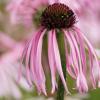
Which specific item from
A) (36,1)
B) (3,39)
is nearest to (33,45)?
(36,1)

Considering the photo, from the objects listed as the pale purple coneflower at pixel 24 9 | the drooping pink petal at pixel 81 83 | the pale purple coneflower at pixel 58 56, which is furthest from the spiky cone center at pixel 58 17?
the pale purple coneflower at pixel 24 9

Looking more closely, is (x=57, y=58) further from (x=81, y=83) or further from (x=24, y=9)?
(x=24, y=9)

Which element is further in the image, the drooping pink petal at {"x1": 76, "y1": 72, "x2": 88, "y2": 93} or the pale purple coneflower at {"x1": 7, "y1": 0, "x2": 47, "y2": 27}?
→ the pale purple coneflower at {"x1": 7, "y1": 0, "x2": 47, "y2": 27}

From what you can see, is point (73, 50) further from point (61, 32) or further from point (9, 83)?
point (9, 83)

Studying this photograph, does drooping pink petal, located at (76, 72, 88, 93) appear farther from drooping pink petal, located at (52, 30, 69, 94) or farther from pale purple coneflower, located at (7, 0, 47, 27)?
pale purple coneflower, located at (7, 0, 47, 27)

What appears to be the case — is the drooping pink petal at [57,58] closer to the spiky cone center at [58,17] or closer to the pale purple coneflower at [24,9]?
the spiky cone center at [58,17]

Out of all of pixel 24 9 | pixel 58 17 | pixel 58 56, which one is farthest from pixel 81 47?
pixel 24 9

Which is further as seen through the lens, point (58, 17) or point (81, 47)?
point (58, 17)

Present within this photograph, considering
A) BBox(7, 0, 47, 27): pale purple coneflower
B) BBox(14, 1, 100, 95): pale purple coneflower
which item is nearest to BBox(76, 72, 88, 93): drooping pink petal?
BBox(14, 1, 100, 95): pale purple coneflower
